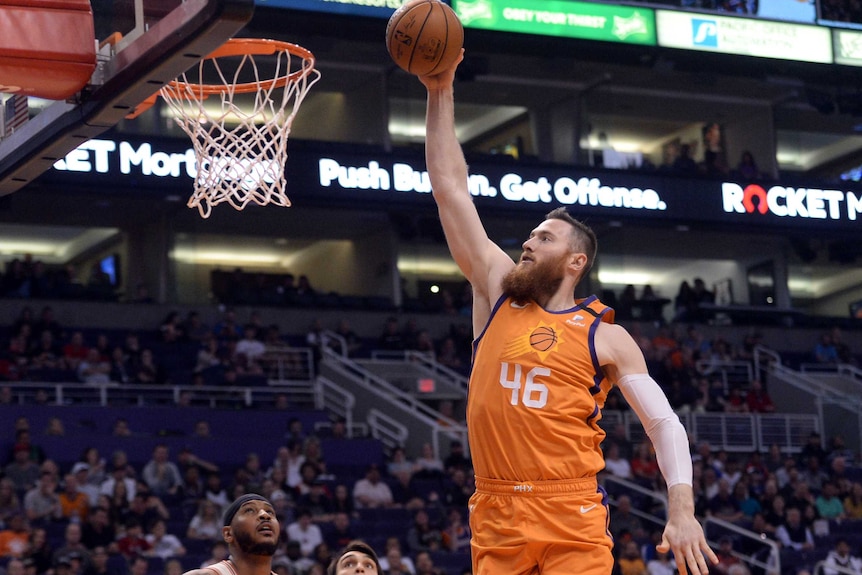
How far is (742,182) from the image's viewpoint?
2097cm

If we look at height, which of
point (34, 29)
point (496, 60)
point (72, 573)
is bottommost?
point (72, 573)

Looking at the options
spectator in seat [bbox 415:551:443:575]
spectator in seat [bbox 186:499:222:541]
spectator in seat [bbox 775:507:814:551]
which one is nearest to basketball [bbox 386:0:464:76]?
spectator in seat [bbox 415:551:443:575]

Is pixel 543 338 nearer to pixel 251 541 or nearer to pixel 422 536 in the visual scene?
pixel 251 541

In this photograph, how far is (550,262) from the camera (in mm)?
4406

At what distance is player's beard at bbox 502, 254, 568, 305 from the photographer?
14.3 ft

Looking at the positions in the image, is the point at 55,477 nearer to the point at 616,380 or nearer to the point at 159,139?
the point at 159,139

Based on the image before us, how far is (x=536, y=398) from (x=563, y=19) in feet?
47.0

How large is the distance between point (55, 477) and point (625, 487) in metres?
7.38

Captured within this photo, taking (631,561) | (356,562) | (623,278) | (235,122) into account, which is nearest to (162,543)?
(631,561)

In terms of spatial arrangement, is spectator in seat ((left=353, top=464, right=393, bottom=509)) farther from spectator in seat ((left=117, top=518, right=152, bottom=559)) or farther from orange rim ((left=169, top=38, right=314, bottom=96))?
orange rim ((left=169, top=38, right=314, bottom=96))

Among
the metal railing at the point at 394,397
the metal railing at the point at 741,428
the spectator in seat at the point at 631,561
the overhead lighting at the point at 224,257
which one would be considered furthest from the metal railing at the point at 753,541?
the overhead lighting at the point at 224,257

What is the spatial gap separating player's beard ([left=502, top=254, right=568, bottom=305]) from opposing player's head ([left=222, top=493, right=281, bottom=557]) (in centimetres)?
153

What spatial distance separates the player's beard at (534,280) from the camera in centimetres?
437

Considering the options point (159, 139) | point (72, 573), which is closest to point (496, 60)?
point (159, 139)
